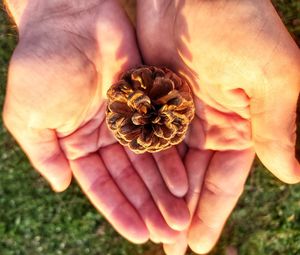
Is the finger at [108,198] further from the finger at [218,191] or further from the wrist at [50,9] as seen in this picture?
the wrist at [50,9]

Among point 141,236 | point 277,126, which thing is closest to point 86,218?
point 141,236

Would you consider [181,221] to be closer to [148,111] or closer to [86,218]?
[148,111]

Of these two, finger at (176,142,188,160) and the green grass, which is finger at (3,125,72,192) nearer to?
finger at (176,142,188,160)

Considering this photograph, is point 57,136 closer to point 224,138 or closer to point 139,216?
point 139,216

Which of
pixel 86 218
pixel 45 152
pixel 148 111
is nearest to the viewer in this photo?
pixel 148 111

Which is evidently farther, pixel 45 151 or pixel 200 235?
pixel 200 235

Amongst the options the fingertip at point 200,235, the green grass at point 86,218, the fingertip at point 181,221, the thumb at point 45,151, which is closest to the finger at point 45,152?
the thumb at point 45,151

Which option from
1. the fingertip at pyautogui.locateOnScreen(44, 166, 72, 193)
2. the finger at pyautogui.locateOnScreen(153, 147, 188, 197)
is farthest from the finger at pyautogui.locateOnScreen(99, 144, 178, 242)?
the fingertip at pyautogui.locateOnScreen(44, 166, 72, 193)
